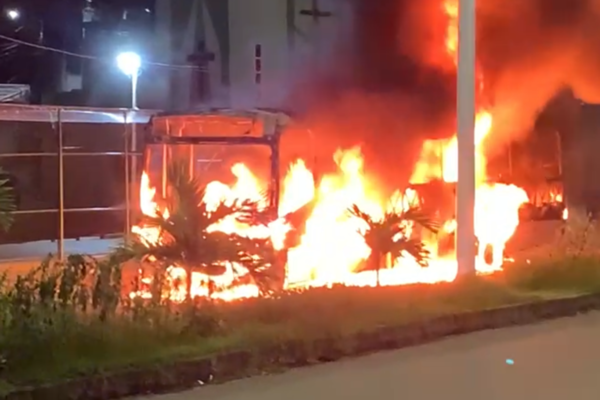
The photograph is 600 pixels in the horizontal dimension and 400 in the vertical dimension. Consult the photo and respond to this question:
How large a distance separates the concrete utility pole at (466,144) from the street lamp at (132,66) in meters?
7.17

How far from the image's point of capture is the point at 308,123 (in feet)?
39.1

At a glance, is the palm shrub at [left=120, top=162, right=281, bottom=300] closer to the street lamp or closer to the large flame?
the large flame

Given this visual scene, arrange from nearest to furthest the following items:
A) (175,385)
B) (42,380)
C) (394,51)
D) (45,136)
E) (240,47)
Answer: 1. (42,380)
2. (175,385)
3. (394,51)
4. (45,136)
5. (240,47)

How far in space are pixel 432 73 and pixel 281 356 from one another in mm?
7489

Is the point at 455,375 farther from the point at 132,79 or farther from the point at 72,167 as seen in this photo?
the point at 132,79

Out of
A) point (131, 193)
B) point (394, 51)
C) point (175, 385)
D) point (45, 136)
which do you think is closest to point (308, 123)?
point (394, 51)

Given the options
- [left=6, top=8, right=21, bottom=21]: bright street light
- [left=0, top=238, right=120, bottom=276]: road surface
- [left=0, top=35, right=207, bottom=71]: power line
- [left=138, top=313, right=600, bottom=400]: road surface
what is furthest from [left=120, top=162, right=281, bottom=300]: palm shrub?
[left=6, top=8, right=21, bottom=21]: bright street light

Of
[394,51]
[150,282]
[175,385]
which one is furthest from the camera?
[394,51]

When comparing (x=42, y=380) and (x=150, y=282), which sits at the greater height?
(x=150, y=282)

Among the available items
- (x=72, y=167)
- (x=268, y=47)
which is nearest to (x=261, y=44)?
(x=268, y=47)

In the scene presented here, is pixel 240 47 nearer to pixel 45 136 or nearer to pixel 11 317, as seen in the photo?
pixel 45 136

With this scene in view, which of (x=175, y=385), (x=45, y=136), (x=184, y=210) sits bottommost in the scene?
(x=175, y=385)

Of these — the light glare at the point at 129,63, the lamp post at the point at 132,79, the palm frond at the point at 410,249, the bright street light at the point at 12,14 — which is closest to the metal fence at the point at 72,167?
the lamp post at the point at 132,79

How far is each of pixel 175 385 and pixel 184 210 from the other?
1.40 m
